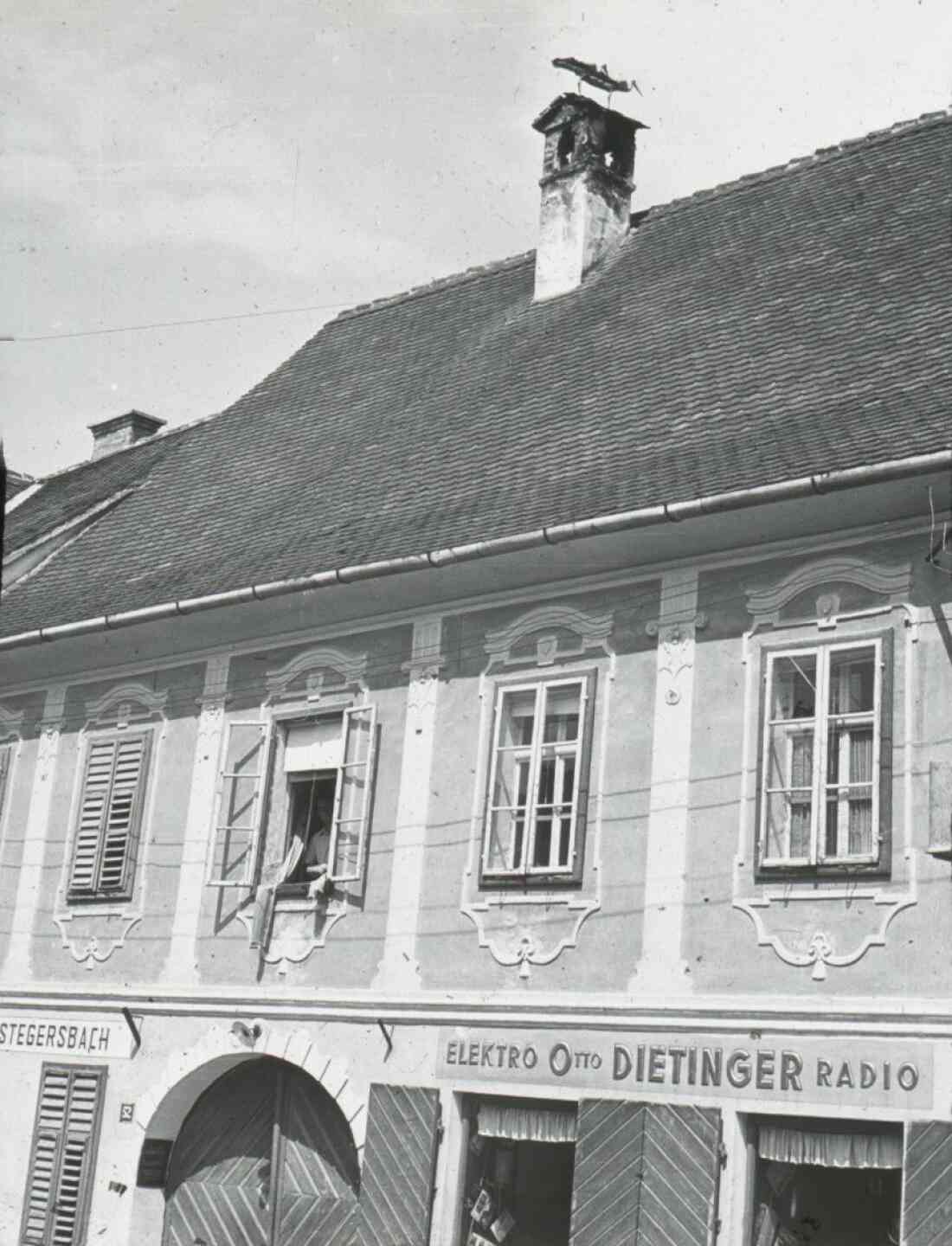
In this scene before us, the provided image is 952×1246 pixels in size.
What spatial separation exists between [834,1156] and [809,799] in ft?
7.32

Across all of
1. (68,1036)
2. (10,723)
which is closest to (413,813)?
(68,1036)

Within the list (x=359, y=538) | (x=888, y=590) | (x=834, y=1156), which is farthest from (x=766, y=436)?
(x=834, y=1156)

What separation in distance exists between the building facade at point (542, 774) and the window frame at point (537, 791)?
0.10ft

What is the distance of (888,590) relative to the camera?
1262 centimetres

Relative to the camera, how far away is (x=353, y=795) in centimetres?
1558

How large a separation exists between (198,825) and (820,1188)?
6615 millimetres

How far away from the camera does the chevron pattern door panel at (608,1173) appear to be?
12711mm

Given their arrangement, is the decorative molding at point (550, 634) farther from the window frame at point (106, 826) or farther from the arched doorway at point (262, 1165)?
the window frame at point (106, 826)

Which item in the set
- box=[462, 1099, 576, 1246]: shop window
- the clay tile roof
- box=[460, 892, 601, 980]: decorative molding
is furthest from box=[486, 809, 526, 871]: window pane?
the clay tile roof

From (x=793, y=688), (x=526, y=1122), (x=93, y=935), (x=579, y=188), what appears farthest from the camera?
(x=579, y=188)

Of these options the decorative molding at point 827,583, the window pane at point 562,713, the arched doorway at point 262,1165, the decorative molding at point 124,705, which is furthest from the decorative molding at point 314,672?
the decorative molding at point 827,583

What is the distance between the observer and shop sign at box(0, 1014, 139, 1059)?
55.0 feet

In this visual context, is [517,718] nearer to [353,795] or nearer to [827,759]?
[353,795]

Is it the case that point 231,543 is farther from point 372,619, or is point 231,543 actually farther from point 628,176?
point 628,176
